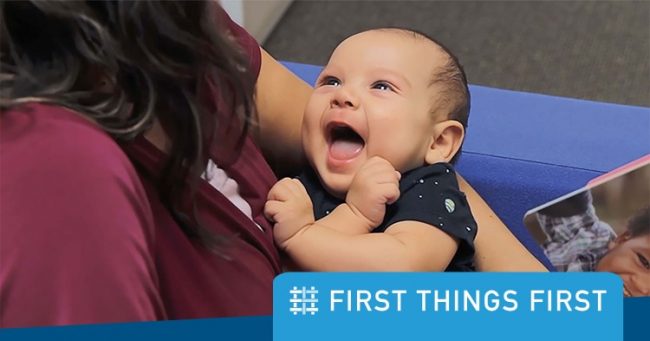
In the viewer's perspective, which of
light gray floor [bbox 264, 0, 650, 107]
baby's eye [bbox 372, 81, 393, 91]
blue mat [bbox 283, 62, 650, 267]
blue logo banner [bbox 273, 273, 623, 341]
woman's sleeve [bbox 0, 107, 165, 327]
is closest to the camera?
woman's sleeve [bbox 0, 107, 165, 327]

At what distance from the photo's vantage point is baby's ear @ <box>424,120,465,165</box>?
917mm

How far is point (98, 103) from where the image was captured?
1.88 feet

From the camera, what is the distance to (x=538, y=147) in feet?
3.57

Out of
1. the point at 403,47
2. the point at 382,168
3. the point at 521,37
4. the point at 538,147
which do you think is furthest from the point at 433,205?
the point at 521,37

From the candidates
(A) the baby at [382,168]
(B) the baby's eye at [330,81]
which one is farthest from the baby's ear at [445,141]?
(B) the baby's eye at [330,81]

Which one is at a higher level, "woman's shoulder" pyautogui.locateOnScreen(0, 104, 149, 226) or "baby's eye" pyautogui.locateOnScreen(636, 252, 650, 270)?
"baby's eye" pyautogui.locateOnScreen(636, 252, 650, 270)

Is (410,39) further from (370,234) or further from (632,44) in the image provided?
(632,44)

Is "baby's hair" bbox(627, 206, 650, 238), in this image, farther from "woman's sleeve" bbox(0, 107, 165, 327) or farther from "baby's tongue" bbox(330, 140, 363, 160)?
"woman's sleeve" bbox(0, 107, 165, 327)

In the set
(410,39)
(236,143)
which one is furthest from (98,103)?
(410,39)

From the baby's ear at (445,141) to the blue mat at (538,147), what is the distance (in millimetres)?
135

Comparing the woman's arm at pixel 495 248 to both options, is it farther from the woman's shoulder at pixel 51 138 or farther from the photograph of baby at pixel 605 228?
the woman's shoulder at pixel 51 138

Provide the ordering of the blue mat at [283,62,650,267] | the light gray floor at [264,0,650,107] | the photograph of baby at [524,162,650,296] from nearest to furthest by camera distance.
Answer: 1. the photograph of baby at [524,162,650,296]
2. the blue mat at [283,62,650,267]
3. the light gray floor at [264,0,650,107]

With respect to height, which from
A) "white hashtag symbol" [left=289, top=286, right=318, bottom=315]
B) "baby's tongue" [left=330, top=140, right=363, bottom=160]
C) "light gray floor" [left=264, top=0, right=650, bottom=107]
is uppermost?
"light gray floor" [left=264, top=0, right=650, bottom=107]

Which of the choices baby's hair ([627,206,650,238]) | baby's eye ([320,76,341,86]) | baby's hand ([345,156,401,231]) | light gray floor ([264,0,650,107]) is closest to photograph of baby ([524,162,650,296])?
baby's hair ([627,206,650,238])
